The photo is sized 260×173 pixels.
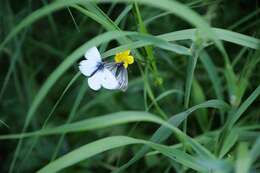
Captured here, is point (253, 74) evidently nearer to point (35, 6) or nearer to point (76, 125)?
point (35, 6)

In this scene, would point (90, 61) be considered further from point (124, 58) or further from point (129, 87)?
point (129, 87)


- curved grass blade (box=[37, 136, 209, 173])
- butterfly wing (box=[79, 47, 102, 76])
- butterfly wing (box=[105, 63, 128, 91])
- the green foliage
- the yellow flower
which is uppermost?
the green foliage

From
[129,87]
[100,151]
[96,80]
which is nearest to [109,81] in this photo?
[96,80]

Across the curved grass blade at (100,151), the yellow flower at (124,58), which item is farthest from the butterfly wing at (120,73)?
the curved grass blade at (100,151)

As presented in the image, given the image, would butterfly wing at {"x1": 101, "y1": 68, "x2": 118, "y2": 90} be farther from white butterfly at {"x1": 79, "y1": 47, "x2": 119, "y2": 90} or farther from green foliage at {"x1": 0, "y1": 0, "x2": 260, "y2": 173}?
green foliage at {"x1": 0, "y1": 0, "x2": 260, "y2": 173}

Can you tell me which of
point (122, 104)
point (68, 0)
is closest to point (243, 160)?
point (68, 0)

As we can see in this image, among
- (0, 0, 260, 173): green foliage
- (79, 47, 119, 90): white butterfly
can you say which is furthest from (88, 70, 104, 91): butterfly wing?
(0, 0, 260, 173): green foliage

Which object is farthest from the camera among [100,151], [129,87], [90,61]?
[129,87]

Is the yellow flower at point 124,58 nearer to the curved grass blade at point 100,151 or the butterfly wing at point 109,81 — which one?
the butterfly wing at point 109,81

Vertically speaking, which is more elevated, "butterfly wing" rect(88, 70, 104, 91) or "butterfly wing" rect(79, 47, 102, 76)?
"butterfly wing" rect(79, 47, 102, 76)

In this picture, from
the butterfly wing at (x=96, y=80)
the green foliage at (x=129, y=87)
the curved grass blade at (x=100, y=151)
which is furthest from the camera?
the green foliage at (x=129, y=87)
